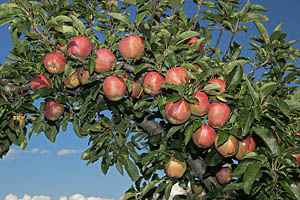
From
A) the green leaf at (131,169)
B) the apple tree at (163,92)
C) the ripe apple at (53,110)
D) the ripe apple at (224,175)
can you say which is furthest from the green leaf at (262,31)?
the ripe apple at (53,110)

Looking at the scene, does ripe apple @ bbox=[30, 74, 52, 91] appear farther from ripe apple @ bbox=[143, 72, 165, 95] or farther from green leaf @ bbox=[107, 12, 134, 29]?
ripe apple @ bbox=[143, 72, 165, 95]

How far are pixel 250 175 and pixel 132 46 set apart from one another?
1583mm

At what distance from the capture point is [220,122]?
2986 millimetres

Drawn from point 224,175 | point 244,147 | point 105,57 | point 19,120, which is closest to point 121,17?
point 105,57

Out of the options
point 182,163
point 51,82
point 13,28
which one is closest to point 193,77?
point 182,163

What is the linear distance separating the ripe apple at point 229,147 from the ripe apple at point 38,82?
2050mm

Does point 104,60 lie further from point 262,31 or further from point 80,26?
point 262,31

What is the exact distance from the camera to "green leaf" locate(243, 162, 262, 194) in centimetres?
257

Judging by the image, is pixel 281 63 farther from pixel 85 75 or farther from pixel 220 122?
pixel 85 75

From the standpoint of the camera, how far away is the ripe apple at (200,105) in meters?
2.88

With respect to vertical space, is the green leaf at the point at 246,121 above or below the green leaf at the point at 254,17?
below

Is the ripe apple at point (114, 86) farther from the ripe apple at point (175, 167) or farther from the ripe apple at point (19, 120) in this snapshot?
the ripe apple at point (19, 120)

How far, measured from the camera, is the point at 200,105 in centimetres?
289

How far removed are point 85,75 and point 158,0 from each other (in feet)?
3.58
